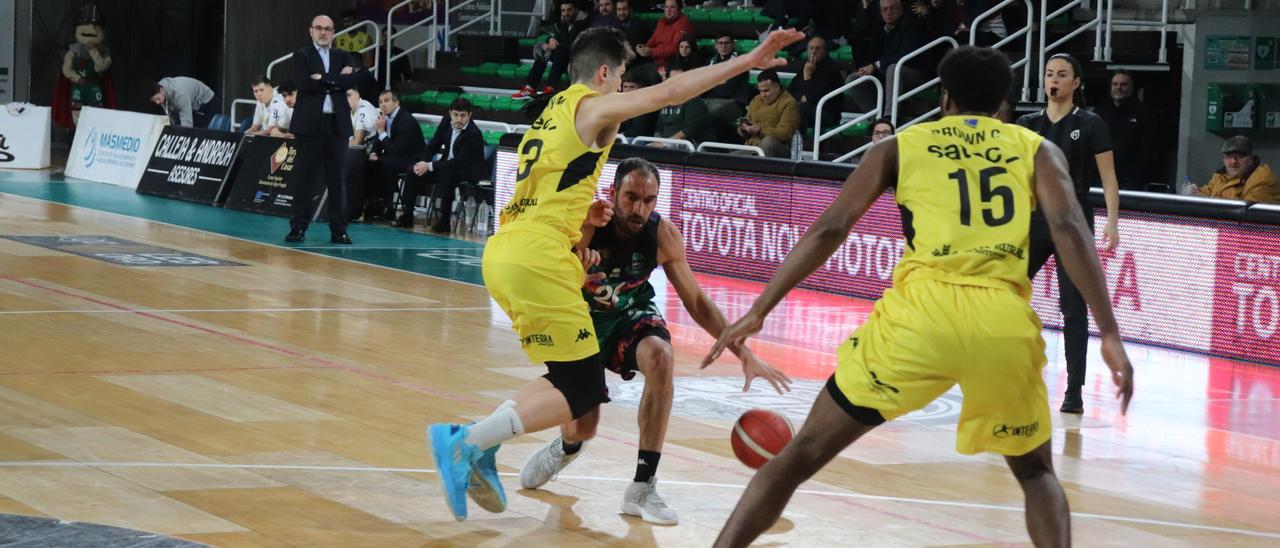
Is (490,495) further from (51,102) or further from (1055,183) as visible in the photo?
(51,102)

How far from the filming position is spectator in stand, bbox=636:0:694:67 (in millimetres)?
21453

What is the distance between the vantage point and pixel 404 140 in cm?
2000

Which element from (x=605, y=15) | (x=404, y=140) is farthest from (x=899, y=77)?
(x=605, y=15)

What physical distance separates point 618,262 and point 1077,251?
2.43 meters

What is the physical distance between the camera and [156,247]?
1661 centimetres

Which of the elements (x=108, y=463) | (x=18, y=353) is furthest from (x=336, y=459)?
(x=18, y=353)

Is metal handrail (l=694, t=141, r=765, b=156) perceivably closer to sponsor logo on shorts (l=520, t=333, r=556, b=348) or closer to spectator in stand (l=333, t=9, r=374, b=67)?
sponsor logo on shorts (l=520, t=333, r=556, b=348)

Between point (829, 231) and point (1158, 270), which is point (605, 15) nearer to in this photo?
point (1158, 270)

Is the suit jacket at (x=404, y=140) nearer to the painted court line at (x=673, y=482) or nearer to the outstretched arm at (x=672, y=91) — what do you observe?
the painted court line at (x=673, y=482)

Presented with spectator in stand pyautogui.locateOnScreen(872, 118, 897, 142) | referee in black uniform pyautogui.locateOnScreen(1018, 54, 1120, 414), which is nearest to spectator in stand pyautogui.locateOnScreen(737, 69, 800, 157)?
spectator in stand pyautogui.locateOnScreen(872, 118, 897, 142)

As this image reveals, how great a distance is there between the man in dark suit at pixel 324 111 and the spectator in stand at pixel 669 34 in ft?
17.7

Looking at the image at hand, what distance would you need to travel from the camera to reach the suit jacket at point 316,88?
54.7 feet

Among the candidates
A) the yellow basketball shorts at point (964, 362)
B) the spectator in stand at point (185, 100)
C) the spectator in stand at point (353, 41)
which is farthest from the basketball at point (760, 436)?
the spectator in stand at point (185, 100)

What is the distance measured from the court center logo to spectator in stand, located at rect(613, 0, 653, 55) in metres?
12.4
